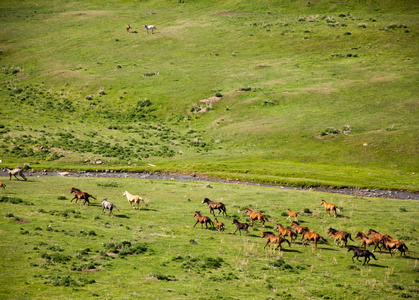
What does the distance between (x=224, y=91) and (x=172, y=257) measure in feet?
223

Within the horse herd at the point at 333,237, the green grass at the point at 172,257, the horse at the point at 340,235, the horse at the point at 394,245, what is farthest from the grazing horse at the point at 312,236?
the horse at the point at 394,245

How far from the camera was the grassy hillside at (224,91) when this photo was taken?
61000 mm

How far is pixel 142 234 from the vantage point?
2734 centimetres

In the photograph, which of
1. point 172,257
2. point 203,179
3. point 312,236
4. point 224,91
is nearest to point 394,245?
point 312,236

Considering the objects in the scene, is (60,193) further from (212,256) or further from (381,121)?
(381,121)

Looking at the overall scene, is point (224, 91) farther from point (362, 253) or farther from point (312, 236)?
point (362, 253)

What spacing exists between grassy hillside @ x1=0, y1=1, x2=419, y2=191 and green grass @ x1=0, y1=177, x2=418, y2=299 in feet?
73.9

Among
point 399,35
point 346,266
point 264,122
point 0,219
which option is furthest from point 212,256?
point 399,35

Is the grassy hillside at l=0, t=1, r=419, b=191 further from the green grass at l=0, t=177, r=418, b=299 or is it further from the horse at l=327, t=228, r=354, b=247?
the horse at l=327, t=228, r=354, b=247

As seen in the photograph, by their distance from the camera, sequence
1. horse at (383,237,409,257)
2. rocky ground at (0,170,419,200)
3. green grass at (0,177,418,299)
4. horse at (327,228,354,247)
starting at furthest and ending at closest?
rocky ground at (0,170,419,200) → horse at (327,228,354,247) → horse at (383,237,409,257) → green grass at (0,177,418,299)

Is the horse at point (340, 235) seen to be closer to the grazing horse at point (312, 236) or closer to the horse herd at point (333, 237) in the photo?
the horse herd at point (333, 237)

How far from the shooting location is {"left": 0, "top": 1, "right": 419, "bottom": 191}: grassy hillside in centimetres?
6100

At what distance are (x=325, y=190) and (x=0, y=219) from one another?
37.2 m

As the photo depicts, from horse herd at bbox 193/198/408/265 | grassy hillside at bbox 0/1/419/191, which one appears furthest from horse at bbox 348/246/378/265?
grassy hillside at bbox 0/1/419/191
